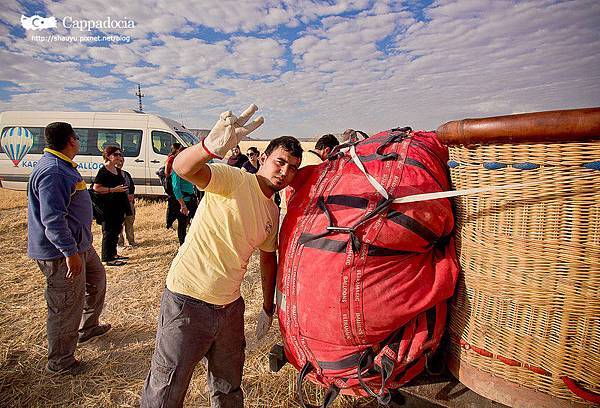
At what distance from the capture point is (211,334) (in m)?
1.99

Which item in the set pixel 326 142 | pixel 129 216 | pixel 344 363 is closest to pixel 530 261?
pixel 344 363

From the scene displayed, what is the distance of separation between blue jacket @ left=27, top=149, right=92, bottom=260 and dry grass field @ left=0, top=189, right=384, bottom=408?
1.15m

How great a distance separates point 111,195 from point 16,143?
8.35m

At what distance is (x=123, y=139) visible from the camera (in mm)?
10828

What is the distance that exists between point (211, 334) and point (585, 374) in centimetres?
175

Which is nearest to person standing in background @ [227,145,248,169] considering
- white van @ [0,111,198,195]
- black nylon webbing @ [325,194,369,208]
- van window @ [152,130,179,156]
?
white van @ [0,111,198,195]

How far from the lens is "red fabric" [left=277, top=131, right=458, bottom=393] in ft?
4.77

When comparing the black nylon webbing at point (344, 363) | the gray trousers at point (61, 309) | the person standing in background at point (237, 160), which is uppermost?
the person standing in background at point (237, 160)

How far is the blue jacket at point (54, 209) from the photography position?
2.79 m

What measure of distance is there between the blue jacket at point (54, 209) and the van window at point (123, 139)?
8.38m

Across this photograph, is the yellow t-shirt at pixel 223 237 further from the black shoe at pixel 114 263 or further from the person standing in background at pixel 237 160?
the person standing in background at pixel 237 160

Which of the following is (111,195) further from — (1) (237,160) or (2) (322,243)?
(2) (322,243)

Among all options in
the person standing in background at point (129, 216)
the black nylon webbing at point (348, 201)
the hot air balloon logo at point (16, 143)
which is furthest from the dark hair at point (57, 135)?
the hot air balloon logo at point (16, 143)

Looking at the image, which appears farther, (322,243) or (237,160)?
(237,160)
